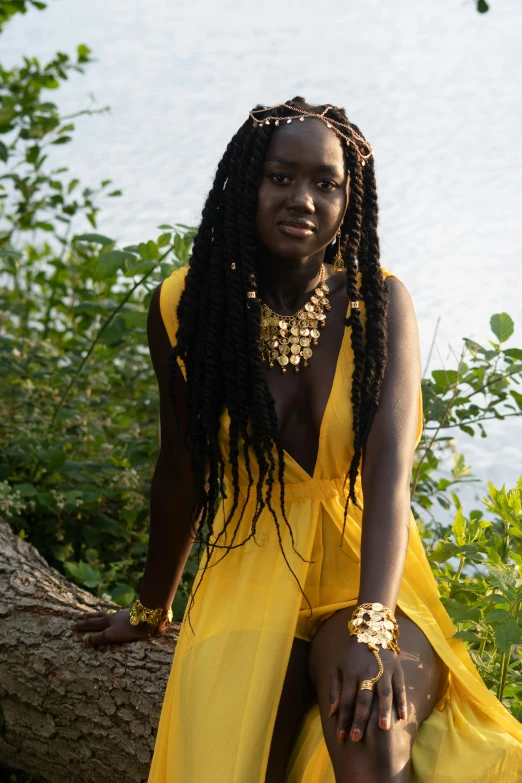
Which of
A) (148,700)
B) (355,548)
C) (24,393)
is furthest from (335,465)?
(24,393)

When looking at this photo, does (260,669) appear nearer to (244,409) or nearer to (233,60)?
(244,409)

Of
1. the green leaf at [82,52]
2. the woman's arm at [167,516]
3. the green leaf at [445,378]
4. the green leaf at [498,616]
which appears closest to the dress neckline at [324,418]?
the woman's arm at [167,516]

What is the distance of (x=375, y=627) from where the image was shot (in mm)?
1951

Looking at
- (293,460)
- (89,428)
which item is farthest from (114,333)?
(293,460)

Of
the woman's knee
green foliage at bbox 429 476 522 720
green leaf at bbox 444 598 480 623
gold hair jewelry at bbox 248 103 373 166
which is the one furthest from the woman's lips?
the woman's knee

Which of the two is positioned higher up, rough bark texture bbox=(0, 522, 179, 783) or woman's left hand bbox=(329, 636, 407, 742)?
woman's left hand bbox=(329, 636, 407, 742)

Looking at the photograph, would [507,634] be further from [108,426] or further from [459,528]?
[108,426]

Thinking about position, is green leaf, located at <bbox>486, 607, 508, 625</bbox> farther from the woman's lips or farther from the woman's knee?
the woman's lips

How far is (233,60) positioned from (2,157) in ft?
22.1

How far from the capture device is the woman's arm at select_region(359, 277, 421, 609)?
2.06 m

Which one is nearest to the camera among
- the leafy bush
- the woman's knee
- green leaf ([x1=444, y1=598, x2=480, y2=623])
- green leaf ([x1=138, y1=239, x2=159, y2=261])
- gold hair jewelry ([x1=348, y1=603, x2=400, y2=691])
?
the woman's knee

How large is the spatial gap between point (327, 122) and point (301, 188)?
177mm

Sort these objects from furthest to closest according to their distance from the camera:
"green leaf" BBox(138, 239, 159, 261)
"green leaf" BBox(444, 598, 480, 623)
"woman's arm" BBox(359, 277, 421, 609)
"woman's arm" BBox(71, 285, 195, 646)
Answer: "green leaf" BBox(138, 239, 159, 261) → "woman's arm" BBox(71, 285, 195, 646) → "green leaf" BBox(444, 598, 480, 623) → "woman's arm" BBox(359, 277, 421, 609)

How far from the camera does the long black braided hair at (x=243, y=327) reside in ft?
7.64
